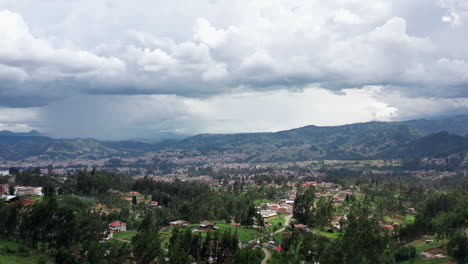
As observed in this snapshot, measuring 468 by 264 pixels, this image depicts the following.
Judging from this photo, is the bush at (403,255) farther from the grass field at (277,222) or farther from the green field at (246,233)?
the grass field at (277,222)

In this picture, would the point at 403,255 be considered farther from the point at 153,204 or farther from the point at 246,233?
the point at 153,204

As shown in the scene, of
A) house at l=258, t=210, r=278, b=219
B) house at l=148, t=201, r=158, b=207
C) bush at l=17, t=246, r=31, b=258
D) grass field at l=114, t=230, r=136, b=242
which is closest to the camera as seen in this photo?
bush at l=17, t=246, r=31, b=258

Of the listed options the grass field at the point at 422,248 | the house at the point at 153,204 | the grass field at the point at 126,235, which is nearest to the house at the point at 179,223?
the grass field at the point at 126,235

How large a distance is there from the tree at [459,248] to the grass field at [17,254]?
180 feet

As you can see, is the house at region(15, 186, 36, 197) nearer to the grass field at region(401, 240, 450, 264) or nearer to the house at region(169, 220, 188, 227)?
the house at region(169, 220, 188, 227)

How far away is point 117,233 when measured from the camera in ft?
226

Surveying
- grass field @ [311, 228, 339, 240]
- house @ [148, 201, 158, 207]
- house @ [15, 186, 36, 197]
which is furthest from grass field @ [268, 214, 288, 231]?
house @ [15, 186, 36, 197]

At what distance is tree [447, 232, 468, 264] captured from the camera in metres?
48.6

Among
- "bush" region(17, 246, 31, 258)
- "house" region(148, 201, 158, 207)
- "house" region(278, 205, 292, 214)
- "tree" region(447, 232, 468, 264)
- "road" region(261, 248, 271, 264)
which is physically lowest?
"house" region(278, 205, 292, 214)

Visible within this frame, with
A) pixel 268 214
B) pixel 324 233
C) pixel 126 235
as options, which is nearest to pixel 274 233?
pixel 324 233

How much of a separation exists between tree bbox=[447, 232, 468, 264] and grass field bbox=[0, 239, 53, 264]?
54.7 m

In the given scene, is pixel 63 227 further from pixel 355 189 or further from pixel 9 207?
pixel 355 189

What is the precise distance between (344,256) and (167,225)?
42.1 meters

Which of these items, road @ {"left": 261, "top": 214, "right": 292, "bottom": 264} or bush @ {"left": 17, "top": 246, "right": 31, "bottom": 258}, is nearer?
bush @ {"left": 17, "top": 246, "right": 31, "bottom": 258}
